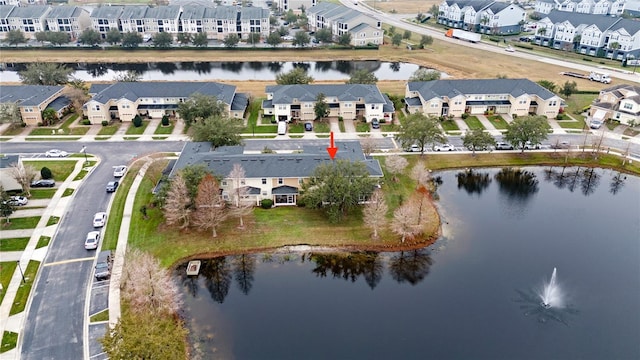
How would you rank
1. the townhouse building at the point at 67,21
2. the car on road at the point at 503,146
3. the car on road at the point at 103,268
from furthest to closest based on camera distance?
the townhouse building at the point at 67,21
the car on road at the point at 503,146
the car on road at the point at 103,268

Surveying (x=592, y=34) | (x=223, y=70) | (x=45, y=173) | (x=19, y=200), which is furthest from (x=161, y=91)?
(x=592, y=34)

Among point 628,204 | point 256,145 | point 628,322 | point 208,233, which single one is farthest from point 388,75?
point 628,322

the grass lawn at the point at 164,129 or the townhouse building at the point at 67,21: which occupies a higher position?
the townhouse building at the point at 67,21

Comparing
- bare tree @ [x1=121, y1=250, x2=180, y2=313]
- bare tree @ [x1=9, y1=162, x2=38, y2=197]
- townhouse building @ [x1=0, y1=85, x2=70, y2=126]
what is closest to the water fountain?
bare tree @ [x1=121, y1=250, x2=180, y2=313]

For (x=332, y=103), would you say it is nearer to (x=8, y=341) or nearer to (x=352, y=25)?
(x=8, y=341)

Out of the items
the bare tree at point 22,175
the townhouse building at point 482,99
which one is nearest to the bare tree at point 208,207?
the bare tree at point 22,175

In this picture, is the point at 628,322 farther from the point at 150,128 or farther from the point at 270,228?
the point at 150,128

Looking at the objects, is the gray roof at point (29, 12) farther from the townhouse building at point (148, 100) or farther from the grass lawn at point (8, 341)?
the grass lawn at point (8, 341)
